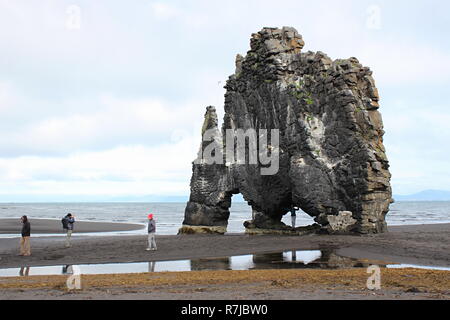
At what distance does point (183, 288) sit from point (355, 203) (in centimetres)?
2274

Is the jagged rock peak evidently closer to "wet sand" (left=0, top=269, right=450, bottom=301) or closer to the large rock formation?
the large rock formation

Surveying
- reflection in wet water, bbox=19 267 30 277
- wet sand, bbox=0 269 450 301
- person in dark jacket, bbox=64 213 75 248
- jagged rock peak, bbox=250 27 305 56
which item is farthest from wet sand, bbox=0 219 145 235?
wet sand, bbox=0 269 450 301

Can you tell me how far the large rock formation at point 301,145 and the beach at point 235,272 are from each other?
3.56 meters

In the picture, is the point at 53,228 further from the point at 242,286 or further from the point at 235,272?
the point at 242,286

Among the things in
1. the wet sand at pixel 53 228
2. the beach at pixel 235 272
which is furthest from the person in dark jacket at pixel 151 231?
the wet sand at pixel 53 228

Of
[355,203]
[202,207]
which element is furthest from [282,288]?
[202,207]

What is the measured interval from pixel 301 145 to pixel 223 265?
1770 cm

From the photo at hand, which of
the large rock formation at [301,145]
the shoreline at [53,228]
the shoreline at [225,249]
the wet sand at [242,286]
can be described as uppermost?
the large rock formation at [301,145]

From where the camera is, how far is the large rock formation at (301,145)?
116 feet

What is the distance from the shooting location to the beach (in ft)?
45.7

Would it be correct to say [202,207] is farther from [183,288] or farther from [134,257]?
[183,288]

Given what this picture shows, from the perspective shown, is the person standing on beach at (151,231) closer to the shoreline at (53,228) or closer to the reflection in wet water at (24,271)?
the reflection in wet water at (24,271)

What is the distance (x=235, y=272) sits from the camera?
64.5ft
